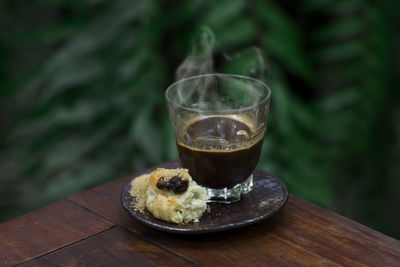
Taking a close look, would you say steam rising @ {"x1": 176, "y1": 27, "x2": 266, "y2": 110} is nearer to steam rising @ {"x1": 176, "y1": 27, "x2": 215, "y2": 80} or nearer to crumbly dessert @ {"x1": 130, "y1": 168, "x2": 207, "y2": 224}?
steam rising @ {"x1": 176, "y1": 27, "x2": 215, "y2": 80}

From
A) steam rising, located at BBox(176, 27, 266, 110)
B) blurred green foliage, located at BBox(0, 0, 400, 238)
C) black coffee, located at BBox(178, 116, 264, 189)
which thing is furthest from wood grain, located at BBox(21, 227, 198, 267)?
blurred green foliage, located at BBox(0, 0, 400, 238)

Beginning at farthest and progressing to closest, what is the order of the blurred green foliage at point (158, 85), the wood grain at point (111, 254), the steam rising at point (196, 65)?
the blurred green foliage at point (158, 85)
the steam rising at point (196, 65)
the wood grain at point (111, 254)

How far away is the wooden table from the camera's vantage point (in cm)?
62

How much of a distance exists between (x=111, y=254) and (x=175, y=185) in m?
0.12

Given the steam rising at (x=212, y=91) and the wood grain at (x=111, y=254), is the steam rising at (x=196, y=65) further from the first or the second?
the wood grain at (x=111, y=254)

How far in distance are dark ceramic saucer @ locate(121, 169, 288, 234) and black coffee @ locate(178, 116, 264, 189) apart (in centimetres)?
3

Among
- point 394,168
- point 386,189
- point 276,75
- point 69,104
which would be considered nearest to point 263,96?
point 276,75

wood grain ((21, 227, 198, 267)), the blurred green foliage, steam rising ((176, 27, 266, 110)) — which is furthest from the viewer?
the blurred green foliage

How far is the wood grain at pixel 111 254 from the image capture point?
0.62 meters

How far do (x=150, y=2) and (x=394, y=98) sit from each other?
83cm

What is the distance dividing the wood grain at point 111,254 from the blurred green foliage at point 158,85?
0.49 m

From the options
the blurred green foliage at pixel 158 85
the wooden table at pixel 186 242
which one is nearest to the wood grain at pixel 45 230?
the wooden table at pixel 186 242

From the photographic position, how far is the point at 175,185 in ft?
2.21

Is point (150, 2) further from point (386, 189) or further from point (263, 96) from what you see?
point (386, 189)
